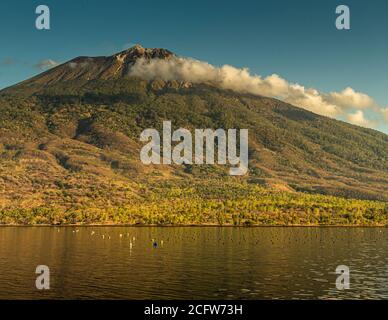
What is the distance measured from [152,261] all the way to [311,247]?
60.7 meters

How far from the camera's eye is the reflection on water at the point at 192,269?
79.2 m

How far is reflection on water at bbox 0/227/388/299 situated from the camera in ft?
260

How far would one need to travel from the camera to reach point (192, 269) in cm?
10581

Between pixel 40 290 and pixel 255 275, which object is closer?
pixel 40 290

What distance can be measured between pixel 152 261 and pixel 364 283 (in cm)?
4908

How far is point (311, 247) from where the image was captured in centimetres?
16025
